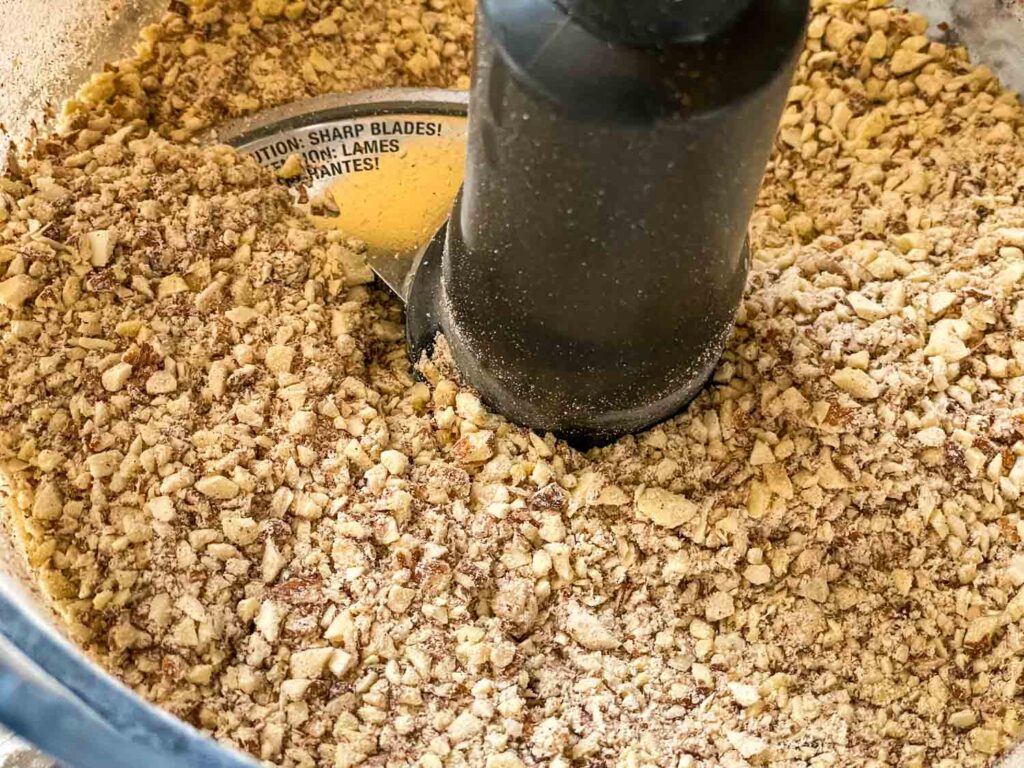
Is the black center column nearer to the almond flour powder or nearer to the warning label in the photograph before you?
the almond flour powder

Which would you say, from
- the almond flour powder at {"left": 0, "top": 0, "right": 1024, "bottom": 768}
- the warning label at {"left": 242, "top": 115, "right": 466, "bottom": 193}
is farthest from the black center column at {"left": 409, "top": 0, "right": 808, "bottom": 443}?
the warning label at {"left": 242, "top": 115, "right": 466, "bottom": 193}

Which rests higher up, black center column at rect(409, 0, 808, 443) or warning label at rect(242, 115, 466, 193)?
black center column at rect(409, 0, 808, 443)

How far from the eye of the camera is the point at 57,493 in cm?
106

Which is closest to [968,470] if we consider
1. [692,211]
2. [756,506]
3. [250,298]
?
[756,506]

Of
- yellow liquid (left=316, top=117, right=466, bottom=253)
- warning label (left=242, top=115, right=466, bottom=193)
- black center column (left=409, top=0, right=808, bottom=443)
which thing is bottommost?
yellow liquid (left=316, top=117, right=466, bottom=253)

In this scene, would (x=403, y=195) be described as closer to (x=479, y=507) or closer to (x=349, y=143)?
(x=349, y=143)

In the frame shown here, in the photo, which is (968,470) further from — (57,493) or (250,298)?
(57,493)

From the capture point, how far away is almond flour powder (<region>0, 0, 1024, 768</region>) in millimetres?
1002

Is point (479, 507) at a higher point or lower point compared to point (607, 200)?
lower

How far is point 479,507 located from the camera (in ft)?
3.52

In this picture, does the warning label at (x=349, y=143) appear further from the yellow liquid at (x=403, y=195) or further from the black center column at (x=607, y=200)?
the black center column at (x=607, y=200)

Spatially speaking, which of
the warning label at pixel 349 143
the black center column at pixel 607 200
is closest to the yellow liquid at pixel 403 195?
the warning label at pixel 349 143

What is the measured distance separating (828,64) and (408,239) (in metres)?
0.51

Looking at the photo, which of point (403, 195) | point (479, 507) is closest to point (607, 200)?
point (479, 507)
